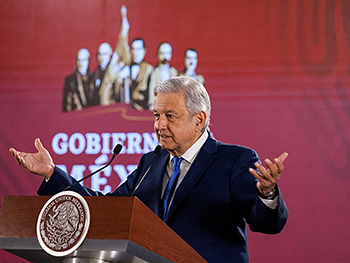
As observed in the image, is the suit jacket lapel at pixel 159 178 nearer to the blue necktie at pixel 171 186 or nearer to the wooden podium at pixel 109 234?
the blue necktie at pixel 171 186

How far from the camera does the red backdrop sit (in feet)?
12.3

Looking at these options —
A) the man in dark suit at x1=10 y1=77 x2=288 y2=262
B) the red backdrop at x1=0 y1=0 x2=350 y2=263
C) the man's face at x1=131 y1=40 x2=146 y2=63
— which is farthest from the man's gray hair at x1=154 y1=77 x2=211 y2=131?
the man's face at x1=131 y1=40 x2=146 y2=63

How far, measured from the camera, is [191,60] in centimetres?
406

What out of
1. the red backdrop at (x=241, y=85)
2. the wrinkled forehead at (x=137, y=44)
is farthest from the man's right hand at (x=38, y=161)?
the wrinkled forehead at (x=137, y=44)

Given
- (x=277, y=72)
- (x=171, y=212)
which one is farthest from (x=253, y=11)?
(x=171, y=212)

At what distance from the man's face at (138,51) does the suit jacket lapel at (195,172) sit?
1917 mm

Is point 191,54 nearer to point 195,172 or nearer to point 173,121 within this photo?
point 173,121

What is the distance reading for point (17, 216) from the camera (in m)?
1.51

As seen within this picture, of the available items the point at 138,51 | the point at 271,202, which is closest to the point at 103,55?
the point at 138,51

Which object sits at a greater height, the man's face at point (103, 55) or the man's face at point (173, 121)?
the man's face at point (103, 55)

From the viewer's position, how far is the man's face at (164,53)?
4.09 metres

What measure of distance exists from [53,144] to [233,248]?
7.82ft

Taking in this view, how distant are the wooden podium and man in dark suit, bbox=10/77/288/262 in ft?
1.42

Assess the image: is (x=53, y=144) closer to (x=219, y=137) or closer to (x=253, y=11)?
(x=219, y=137)
